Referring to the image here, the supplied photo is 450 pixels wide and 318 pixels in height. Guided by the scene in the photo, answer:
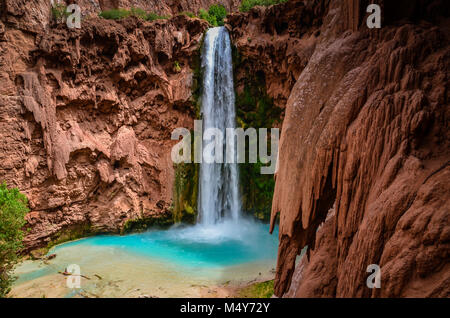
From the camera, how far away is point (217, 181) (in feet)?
44.1

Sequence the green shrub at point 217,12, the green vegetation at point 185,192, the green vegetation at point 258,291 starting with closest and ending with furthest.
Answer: the green vegetation at point 258,291 < the green vegetation at point 185,192 < the green shrub at point 217,12

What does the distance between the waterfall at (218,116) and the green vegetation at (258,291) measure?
647cm

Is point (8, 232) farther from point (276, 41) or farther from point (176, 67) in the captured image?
point (276, 41)

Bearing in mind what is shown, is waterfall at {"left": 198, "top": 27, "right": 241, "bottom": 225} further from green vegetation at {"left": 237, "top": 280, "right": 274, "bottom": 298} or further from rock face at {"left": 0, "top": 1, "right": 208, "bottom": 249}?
green vegetation at {"left": 237, "top": 280, "right": 274, "bottom": 298}

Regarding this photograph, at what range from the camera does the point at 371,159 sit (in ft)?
10.3

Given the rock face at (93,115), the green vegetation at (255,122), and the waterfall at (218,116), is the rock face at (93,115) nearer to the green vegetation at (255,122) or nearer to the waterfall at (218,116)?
the waterfall at (218,116)

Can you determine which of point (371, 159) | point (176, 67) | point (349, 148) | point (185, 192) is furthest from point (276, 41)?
point (371, 159)

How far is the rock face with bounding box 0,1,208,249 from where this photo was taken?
31.6ft

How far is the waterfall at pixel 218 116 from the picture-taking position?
13.4 meters

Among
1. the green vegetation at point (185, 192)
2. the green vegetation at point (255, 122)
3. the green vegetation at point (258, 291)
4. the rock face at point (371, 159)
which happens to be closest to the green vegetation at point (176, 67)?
the green vegetation at point (255, 122)

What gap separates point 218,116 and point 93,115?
560 centimetres

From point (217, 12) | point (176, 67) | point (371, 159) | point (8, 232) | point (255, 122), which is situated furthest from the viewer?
point (217, 12)
